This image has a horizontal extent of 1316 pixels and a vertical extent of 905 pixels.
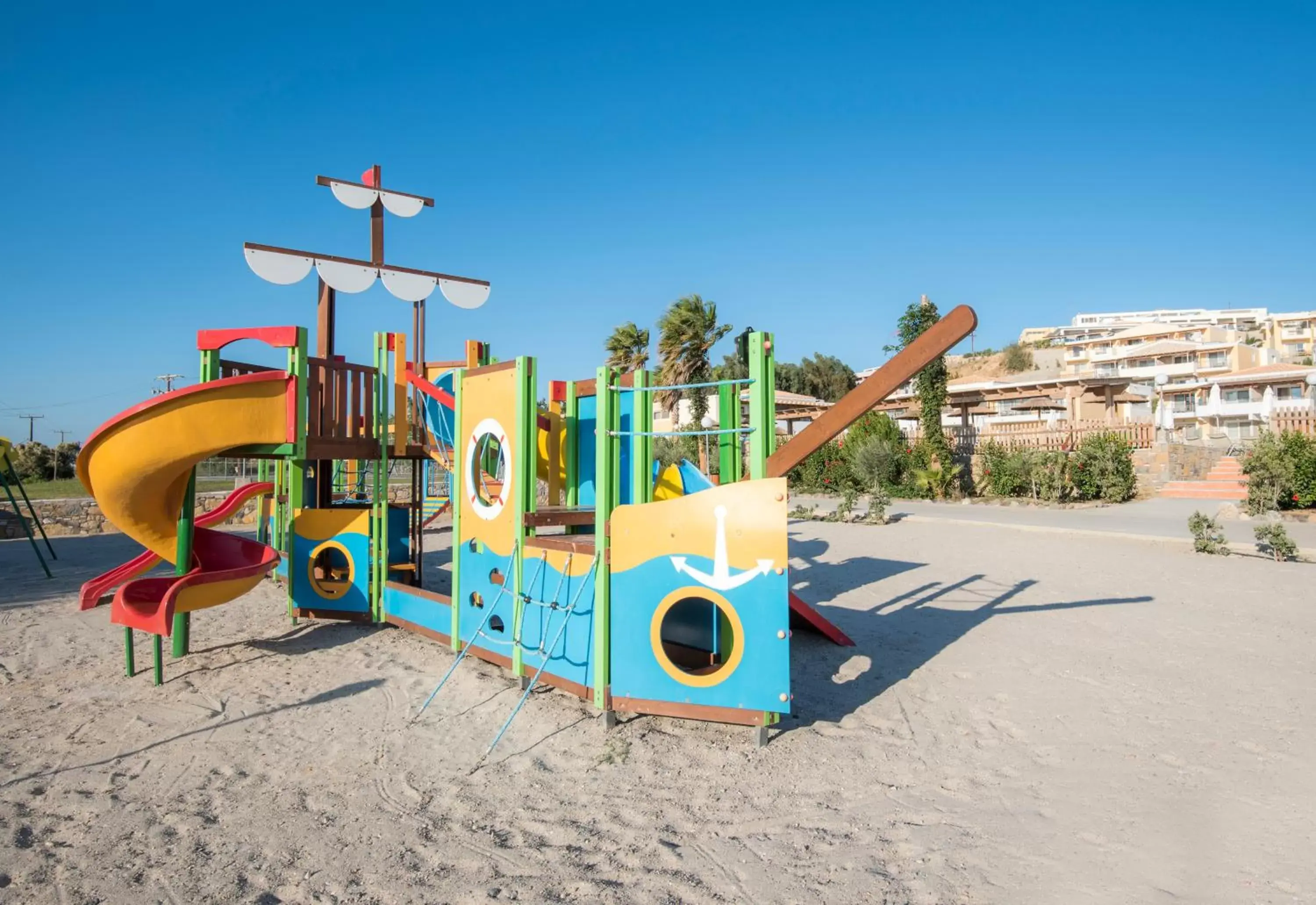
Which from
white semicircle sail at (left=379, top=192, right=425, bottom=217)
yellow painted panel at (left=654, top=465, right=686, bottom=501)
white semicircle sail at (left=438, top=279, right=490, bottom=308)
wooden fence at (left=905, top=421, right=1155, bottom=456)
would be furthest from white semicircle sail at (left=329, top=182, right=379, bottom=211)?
wooden fence at (left=905, top=421, right=1155, bottom=456)

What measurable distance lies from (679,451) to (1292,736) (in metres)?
20.0

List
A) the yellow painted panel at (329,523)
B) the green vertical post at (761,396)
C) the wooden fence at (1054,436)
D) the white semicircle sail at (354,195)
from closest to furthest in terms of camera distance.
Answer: the green vertical post at (761,396) → the yellow painted panel at (329,523) → the white semicircle sail at (354,195) → the wooden fence at (1054,436)

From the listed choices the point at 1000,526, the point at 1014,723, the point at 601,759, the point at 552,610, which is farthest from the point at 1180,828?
the point at 1000,526

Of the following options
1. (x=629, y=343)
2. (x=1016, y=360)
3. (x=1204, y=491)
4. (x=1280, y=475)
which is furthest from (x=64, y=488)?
(x=1016, y=360)

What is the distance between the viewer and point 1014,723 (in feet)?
16.8

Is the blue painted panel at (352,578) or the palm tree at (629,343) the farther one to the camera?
the palm tree at (629,343)

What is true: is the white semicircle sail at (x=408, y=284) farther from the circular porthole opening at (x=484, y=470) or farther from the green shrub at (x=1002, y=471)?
the green shrub at (x=1002, y=471)

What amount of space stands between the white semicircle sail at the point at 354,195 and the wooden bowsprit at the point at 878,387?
7900 mm

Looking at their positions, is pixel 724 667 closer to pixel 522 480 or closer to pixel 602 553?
pixel 602 553

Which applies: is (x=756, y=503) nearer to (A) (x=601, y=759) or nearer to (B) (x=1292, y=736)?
(A) (x=601, y=759)

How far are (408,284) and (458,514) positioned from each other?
5155 mm

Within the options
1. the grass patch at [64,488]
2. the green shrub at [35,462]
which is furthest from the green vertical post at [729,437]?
the green shrub at [35,462]

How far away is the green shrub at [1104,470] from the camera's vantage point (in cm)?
1906

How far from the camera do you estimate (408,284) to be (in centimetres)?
1035
